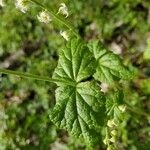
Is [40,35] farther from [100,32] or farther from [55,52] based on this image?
[100,32]

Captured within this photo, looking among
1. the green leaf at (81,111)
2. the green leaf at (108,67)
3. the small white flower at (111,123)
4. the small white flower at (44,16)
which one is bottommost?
the small white flower at (111,123)

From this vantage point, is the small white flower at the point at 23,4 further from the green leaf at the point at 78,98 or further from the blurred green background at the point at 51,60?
the blurred green background at the point at 51,60

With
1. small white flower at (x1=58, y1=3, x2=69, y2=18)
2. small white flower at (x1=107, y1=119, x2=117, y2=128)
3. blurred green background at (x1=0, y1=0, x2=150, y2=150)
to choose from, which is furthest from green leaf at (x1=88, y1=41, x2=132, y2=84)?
blurred green background at (x1=0, y1=0, x2=150, y2=150)

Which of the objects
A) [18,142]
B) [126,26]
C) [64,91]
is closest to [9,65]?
[18,142]

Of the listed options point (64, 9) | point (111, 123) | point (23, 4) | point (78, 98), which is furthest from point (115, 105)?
point (23, 4)

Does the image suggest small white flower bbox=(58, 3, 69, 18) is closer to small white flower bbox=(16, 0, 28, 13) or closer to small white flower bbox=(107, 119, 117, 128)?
small white flower bbox=(16, 0, 28, 13)

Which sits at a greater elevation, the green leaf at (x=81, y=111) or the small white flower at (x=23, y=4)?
the small white flower at (x=23, y=4)

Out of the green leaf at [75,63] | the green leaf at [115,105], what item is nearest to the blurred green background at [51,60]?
the green leaf at [115,105]

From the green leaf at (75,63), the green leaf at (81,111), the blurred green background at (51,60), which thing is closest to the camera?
the green leaf at (81,111)

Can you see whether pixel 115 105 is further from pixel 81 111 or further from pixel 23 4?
pixel 23 4
